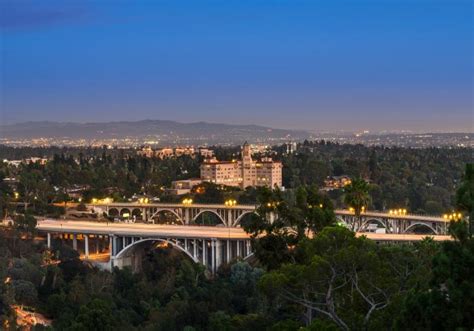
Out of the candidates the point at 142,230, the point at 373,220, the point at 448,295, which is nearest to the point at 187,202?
the point at 373,220

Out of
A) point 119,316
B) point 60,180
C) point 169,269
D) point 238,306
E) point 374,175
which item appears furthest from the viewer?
point 374,175

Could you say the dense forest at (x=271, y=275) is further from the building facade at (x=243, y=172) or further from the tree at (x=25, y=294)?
the building facade at (x=243, y=172)

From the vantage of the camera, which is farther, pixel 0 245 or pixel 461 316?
pixel 0 245

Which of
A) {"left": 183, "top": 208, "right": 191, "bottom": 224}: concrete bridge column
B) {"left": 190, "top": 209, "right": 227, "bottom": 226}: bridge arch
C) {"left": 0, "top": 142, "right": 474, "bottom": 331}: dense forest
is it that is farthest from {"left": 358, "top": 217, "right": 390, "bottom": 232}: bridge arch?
{"left": 183, "top": 208, "right": 191, "bottom": 224}: concrete bridge column

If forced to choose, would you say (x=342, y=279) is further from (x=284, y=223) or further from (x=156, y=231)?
(x=156, y=231)

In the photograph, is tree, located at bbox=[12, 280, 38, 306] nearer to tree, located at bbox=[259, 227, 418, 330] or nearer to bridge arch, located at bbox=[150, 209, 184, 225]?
tree, located at bbox=[259, 227, 418, 330]

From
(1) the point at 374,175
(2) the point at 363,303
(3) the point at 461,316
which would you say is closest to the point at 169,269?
(2) the point at 363,303

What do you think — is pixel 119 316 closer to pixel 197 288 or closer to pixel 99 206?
pixel 197 288

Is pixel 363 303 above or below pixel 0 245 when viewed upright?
above
